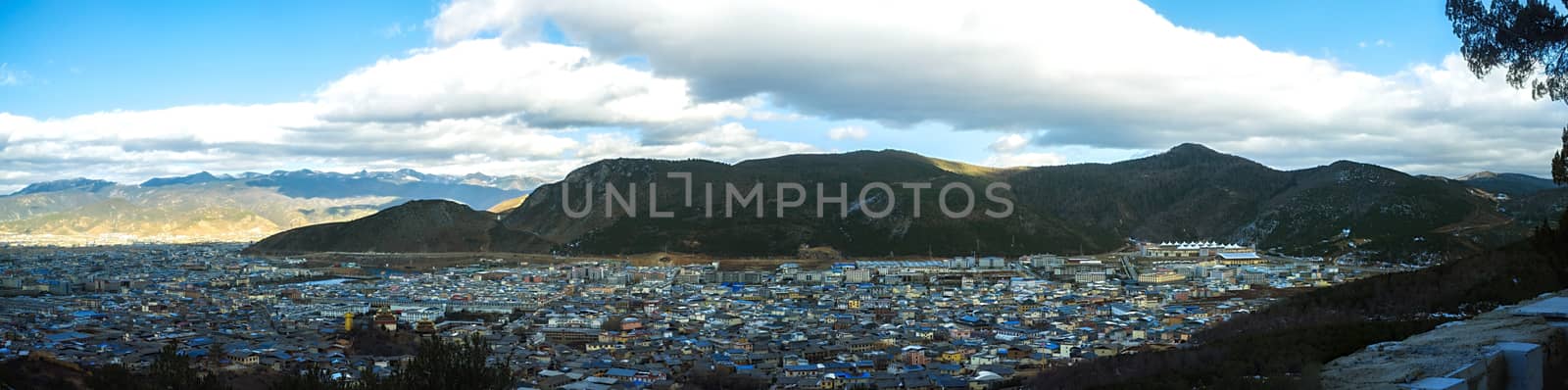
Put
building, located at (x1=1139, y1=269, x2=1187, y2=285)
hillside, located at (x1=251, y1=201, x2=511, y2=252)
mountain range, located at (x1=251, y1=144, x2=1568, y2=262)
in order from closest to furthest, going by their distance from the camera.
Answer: building, located at (x1=1139, y1=269, x2=1187, y2=285) → mountain range, located at (x1=251, y1=144, x2=1568, y2=262) → hillside, located at (x1=251, y1=201, x2=511, y2=252)

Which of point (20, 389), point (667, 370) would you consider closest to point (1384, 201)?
point (667, 370)

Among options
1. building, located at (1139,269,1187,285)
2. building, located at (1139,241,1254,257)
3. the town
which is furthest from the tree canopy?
building, located at (1139,241,1254,257)

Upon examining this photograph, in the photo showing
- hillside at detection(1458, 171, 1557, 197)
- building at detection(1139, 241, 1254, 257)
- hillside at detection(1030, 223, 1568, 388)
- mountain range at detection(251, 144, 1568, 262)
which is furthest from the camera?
hillside at detection(1458, 171, 1557, 197)

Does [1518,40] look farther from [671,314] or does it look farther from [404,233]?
[404,233]

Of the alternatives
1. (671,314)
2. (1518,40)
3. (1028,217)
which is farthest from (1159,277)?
(1518,40)

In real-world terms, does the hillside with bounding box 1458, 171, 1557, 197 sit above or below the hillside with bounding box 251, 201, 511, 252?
above

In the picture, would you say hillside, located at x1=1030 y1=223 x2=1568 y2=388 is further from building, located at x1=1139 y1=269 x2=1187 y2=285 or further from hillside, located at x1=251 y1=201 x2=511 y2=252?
hillside, located at x1=251 y1=201 x2=511 y2=252
